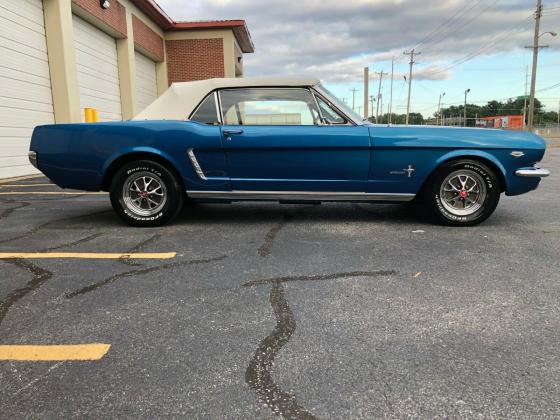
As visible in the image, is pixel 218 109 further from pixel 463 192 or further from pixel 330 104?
pixel 463 192

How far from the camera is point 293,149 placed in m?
4.68

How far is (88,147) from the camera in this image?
4.78 meters

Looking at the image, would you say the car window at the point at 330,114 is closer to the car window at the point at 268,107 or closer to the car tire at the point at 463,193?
the car window at the point at 268,107

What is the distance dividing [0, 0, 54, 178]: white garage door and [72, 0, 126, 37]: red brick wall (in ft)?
5.72

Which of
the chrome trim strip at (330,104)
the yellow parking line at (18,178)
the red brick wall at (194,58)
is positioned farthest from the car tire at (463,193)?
the red brick wall at (194,58)

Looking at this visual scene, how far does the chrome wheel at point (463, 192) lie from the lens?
4766 mm

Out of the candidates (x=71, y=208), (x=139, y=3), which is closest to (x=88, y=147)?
(x=71, y=208)

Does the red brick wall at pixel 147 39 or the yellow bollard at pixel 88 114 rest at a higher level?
the red brick wall at pixel 147 39

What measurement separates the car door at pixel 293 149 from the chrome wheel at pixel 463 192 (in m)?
0.89

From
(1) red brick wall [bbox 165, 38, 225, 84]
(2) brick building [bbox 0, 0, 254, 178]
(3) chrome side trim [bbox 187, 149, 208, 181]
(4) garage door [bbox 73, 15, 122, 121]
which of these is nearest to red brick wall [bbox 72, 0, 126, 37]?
(2) brick building [bbox 0, 0, 254, 178]

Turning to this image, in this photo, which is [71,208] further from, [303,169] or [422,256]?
[422,256]

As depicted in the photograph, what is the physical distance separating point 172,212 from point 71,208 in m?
2.01

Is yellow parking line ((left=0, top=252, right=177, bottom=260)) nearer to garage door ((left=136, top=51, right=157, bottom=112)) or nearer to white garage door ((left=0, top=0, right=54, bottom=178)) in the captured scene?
white garage door ((left=0, top=0, right=54, bottom=178))

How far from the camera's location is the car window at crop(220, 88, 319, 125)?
4.83 meters
